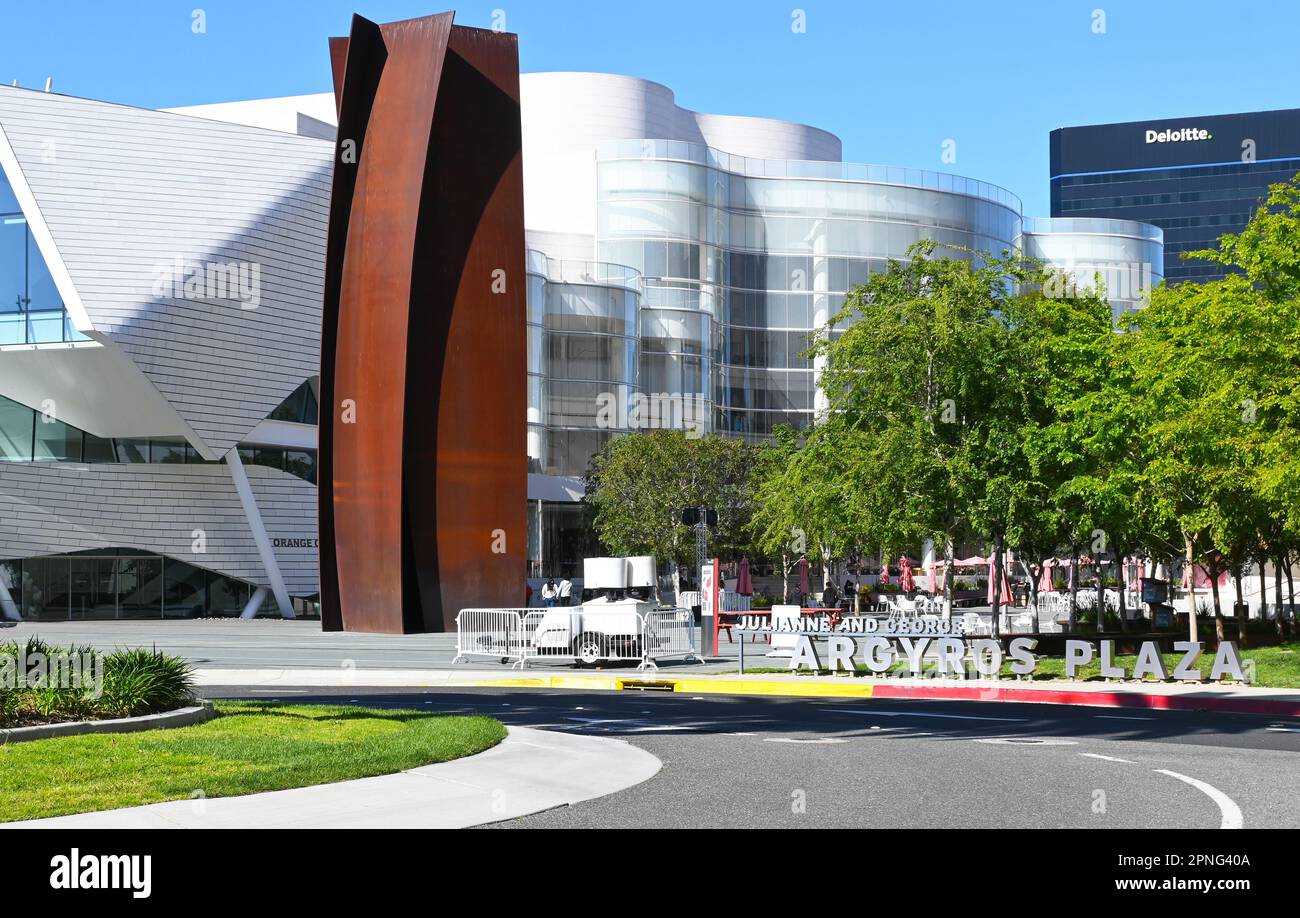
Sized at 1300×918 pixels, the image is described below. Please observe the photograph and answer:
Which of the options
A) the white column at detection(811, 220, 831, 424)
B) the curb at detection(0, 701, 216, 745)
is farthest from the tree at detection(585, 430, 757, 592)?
the curb at detection(0, 701, 216, 745)

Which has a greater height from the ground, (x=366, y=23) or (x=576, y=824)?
(x=366, y=23)

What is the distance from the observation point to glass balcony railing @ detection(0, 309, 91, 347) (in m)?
49.7

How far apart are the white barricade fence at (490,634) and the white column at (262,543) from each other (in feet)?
87.4

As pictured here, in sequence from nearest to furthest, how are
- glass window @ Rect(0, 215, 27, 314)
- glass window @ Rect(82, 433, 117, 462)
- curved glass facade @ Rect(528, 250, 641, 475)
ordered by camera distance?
glass window @ Rect(0, 215, 27, 314), glass window @ Rect(82, 433, 117, 462), curved glass facade @ Rect(528, 250, 641, 475)

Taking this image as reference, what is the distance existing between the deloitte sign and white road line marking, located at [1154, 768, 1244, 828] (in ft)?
37.3

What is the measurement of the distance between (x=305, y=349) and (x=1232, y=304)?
39099 mm

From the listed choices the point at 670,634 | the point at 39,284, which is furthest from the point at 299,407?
the point at 670,634

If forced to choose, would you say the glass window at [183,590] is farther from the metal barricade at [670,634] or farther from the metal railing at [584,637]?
the metal barricade at [670,634]

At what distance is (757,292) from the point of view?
87562 millimetres

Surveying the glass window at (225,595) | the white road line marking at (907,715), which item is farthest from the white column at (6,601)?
the white road line marking at (907,715)

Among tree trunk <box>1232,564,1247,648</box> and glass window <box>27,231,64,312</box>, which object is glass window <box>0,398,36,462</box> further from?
tree trunk <box>1232,564,1247,648</box>

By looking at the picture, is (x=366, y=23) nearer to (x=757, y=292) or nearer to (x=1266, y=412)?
(x=1266, y=412)

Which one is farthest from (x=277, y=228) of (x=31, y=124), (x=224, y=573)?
(x=224, y=573)

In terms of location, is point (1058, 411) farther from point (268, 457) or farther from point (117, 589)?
point (117, 589)
